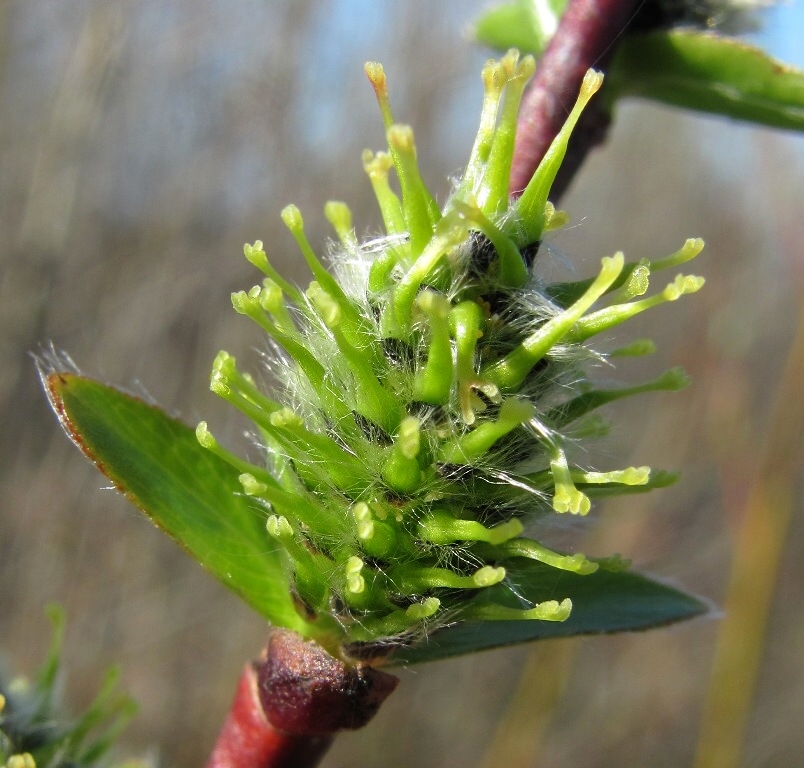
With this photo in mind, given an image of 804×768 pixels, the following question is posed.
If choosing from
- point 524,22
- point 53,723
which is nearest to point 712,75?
point 524,22

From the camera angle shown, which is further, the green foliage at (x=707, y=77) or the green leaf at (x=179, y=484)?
the green foliage at (x=707, y=77)

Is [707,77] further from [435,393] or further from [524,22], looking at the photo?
[435,393]

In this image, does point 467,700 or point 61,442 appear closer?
point 61,442

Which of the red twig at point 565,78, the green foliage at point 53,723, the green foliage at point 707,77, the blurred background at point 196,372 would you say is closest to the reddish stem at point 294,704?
the green foliage at point 53,723

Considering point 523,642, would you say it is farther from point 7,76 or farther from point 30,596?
point 7,76

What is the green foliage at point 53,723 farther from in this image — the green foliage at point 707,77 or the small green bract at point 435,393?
the green foliage at point 707,77

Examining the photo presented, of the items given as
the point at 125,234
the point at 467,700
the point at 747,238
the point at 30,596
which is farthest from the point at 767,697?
the point at 125,234

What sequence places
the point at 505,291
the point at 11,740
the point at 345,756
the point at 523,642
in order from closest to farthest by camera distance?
the point at 505,291 < the point at 523,642 < the point at 11,740 < the point at 345,756
